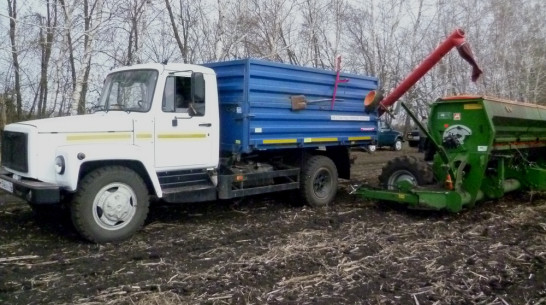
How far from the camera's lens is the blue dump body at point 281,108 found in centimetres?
775

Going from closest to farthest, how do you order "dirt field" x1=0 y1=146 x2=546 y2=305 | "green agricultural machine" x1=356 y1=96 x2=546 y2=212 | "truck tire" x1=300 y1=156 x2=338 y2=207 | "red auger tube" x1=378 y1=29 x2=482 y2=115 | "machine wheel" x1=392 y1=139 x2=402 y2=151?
"dirt field" x1=0 y1=146 x2=546 y2=305 → "red auger tube" x1=378 y1=29 x2=482 y2=115 → "green agricultural machine" x1=356 y1=96 x2=546 y2=212 → "truck tire" x1=300 y1=156 x2=338 y2=207 → "machine wheel" x1=392 y1=139 x2=402 y2=151

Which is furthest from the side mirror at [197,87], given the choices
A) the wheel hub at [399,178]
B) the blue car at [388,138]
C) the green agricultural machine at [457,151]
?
the blue car at [388,138]

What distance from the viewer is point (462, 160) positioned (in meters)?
8.02

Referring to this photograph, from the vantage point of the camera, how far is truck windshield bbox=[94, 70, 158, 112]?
6930 millimetres

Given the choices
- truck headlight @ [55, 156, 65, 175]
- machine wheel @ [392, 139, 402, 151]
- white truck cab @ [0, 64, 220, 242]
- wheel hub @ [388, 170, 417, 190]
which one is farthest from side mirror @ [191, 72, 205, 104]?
machine wheel @ [392, 139, 402, 151]

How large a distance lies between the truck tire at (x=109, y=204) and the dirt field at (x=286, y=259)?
0.23m

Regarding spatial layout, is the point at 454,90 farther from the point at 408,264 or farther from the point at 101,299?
the point at 101,299

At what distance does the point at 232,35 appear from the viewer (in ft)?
63.0

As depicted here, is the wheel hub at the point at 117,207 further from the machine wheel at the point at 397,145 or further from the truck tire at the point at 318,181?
the machine wheel at the point at 397,145

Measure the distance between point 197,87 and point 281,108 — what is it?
5.58 ft

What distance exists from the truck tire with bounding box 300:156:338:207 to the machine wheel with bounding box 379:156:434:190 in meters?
1.02

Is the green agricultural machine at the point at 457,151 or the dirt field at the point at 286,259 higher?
the green agricultural machine at the point at 457,151

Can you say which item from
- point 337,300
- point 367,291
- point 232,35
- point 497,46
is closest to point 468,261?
point 367,291

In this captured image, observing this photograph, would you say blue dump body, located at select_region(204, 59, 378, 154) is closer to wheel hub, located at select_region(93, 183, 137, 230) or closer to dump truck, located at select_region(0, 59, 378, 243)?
dump truck, located at select_region(0, 59, 378, 243)
